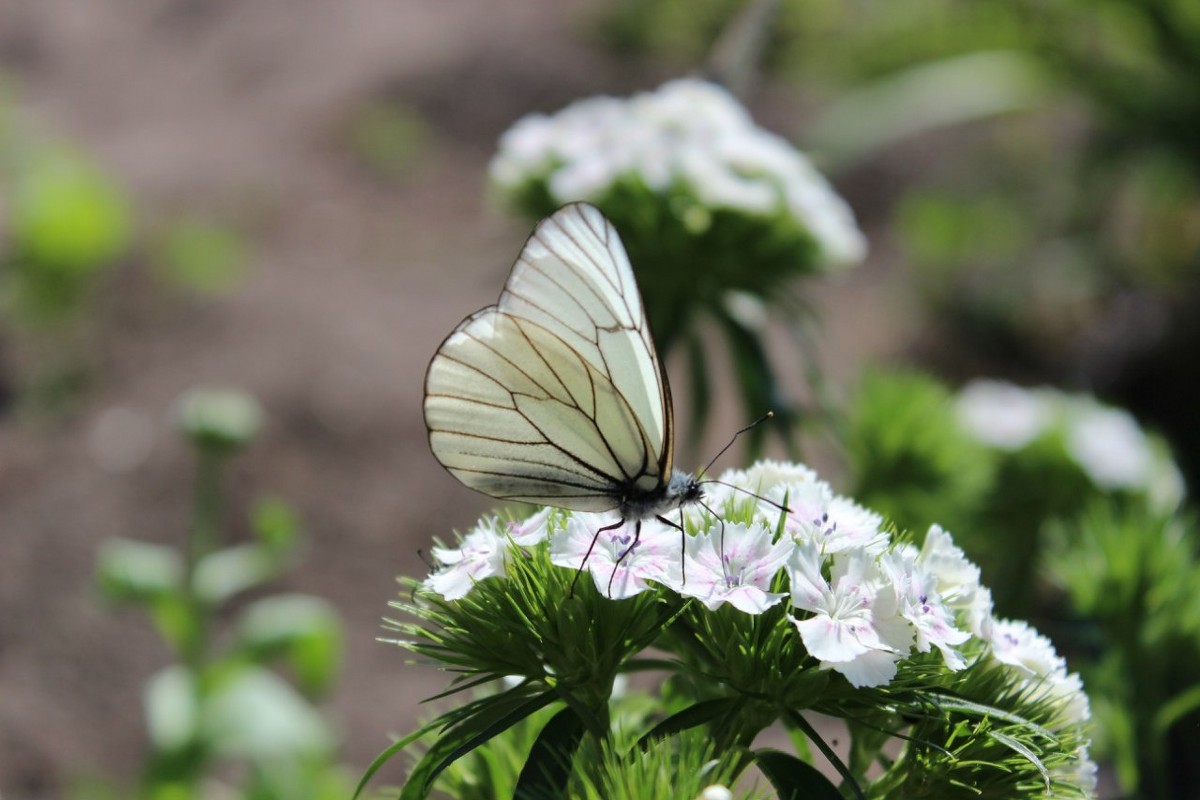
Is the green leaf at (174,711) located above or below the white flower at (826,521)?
above

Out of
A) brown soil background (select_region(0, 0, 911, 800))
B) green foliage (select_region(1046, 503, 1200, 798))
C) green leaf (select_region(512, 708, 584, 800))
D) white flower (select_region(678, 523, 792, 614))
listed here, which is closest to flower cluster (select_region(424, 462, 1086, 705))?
white flower (select_region(678, 523, 792, 614))

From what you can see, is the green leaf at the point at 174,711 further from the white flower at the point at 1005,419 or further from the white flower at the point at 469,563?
the white flower at the point at 1005,419

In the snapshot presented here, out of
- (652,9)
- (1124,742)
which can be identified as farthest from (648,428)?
(652,9)

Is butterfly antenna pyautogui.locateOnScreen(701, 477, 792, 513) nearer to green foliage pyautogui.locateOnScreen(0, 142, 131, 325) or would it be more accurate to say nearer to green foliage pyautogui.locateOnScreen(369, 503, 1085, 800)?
green foliage pyautogui.locateOnScreen(369, 503, 1085, 800)

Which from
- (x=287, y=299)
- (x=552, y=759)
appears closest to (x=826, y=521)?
(x=552, y=759)

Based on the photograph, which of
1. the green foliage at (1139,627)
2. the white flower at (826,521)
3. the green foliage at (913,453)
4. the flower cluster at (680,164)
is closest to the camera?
the white flower at (826,521)

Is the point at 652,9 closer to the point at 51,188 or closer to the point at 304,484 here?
the point at 51,188

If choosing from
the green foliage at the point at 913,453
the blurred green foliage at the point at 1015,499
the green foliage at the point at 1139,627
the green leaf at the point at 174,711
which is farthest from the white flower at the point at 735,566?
the green leaf at the point at 174,711
